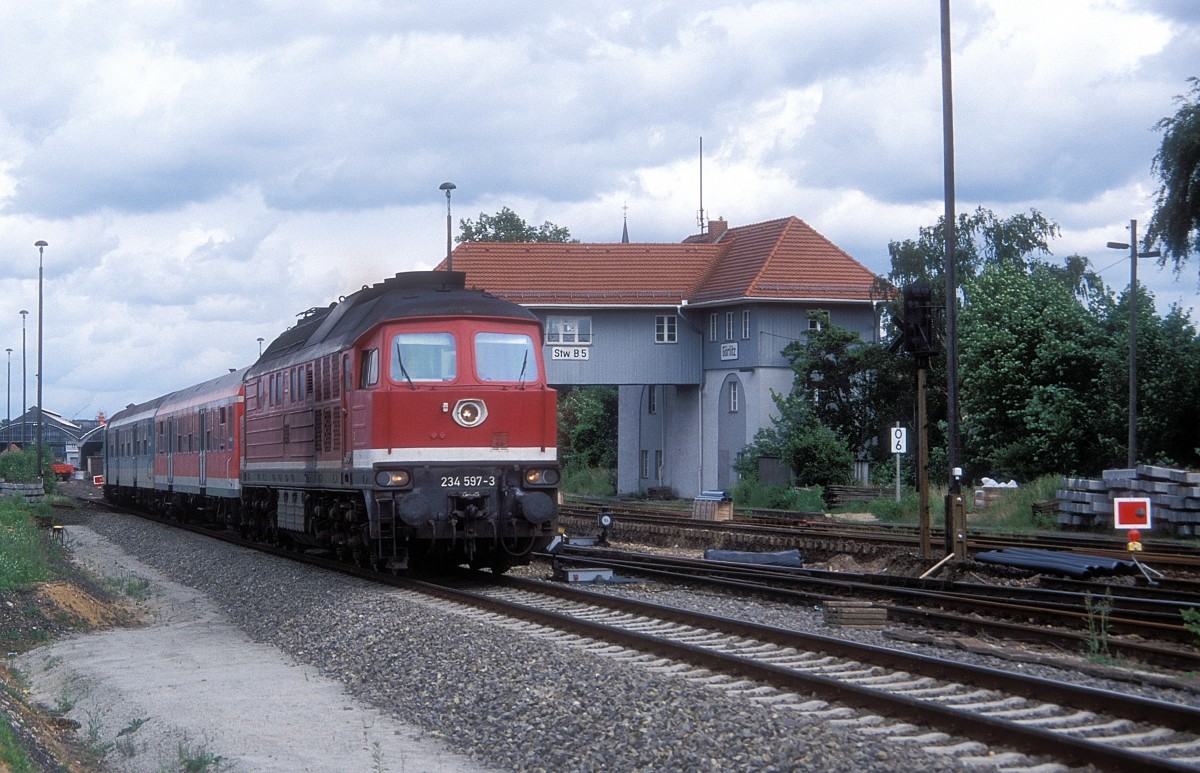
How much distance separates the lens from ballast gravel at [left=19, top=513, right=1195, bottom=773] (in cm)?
739

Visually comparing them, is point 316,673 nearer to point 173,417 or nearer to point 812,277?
point 173,417

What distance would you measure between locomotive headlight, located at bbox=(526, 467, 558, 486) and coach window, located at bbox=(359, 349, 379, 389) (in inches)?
83.1

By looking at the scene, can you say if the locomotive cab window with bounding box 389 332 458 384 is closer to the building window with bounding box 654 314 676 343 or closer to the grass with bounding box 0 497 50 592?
the grass with bounding box 0 497 50 592

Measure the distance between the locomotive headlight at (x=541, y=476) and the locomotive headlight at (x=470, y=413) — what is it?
2.86ft

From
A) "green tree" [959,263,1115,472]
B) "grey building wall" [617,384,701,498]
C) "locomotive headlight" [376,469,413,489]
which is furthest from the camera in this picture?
"grey building wall" [617,384,701,498]

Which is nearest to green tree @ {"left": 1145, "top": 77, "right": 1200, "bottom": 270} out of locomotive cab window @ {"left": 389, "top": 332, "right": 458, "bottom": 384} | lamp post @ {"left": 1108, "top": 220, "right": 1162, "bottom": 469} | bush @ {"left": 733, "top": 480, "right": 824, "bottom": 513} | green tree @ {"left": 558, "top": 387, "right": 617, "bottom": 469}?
lamp post @ {"left": 1108, "top": 220, "right": 1162, "bottom": 469}

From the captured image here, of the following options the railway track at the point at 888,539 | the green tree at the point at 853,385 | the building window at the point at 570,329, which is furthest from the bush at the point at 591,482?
the railway track at the point at 888,539

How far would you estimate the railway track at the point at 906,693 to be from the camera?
271 inches

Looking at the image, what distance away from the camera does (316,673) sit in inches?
450

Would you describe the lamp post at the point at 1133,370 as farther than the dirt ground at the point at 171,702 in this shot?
Yes

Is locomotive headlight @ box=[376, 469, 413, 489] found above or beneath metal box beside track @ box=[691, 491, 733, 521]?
above

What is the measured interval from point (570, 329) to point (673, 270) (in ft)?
15.8

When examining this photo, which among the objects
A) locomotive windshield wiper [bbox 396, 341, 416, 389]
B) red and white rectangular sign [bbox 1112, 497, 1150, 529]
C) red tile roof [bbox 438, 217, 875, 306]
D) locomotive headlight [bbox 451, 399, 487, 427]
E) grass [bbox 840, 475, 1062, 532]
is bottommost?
grass [bbox 840, 475, 1062, 532]

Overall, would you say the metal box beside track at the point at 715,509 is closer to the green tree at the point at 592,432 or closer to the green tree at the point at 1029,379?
the green tree at the point at 1029,379
